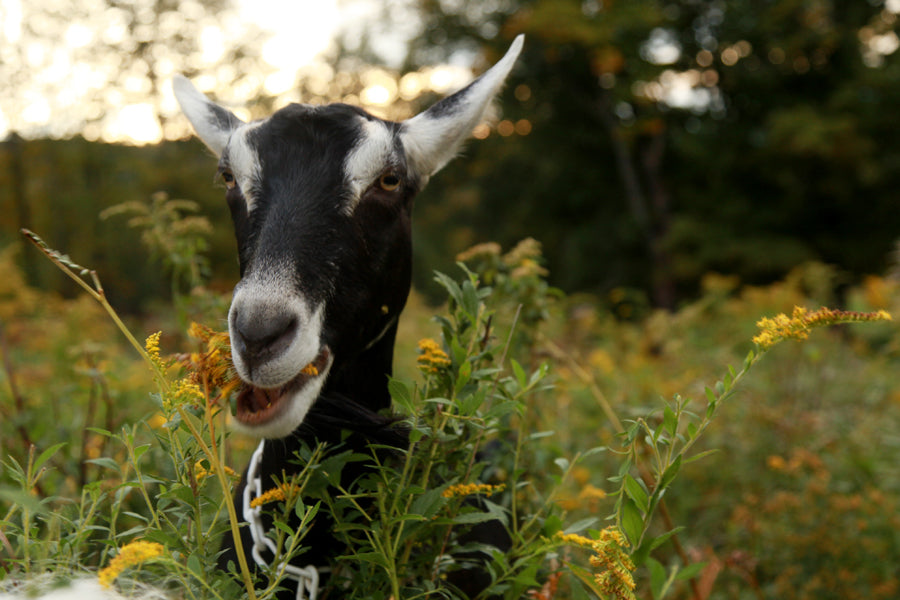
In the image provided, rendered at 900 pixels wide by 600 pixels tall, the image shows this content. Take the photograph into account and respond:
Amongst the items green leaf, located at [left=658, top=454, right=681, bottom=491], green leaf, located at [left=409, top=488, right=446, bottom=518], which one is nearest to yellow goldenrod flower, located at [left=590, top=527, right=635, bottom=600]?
green leaf, located at [left=658, top=454, right=681, bottom=491]

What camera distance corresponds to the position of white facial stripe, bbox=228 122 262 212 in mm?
2043

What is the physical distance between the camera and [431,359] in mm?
1610

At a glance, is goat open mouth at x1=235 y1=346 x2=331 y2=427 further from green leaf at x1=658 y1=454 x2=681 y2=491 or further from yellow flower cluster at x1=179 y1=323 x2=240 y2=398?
green leaf at x1=658 y1=454 x2=681 y2=491

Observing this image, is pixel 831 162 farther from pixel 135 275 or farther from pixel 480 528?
pixel 135 275

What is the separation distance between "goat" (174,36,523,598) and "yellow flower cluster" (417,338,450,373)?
18 centimetres

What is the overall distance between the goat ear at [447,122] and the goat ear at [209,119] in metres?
0.76

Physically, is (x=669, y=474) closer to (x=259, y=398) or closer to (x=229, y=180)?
(x=259, y=398)

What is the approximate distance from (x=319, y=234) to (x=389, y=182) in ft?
1.21

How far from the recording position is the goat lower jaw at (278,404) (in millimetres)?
1613

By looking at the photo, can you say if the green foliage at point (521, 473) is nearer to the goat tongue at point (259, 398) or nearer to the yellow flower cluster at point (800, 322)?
the yellow flower cluster at point (800, 322)

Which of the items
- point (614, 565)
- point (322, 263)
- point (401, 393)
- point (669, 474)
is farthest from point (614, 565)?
point (322, 263)

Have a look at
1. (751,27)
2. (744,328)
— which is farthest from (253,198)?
(751,27)

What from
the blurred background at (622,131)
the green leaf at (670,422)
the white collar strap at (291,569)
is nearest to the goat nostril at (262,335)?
the white collar strap at (291,569)

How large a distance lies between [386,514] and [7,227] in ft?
68.1
